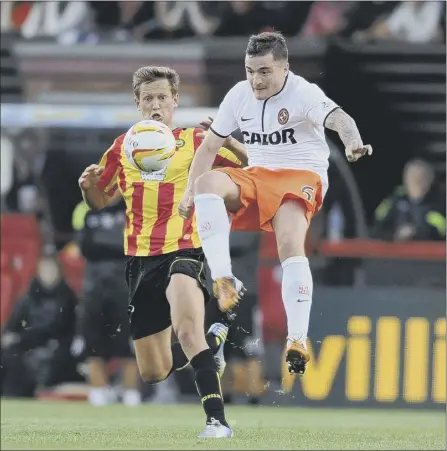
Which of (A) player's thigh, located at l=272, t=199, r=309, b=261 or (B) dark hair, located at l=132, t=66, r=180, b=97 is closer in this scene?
(A) player's thigh, located at l=272, t=199, r=309, b=261

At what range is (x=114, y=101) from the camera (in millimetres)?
16203

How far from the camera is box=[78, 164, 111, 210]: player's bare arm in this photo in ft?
31.6

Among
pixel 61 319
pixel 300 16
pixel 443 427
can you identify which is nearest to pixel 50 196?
pixel 61 319

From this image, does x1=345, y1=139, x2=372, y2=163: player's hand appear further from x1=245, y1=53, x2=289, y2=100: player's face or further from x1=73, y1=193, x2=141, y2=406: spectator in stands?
x1=73, y1=193, x2=141, y2=406: spectator in stands

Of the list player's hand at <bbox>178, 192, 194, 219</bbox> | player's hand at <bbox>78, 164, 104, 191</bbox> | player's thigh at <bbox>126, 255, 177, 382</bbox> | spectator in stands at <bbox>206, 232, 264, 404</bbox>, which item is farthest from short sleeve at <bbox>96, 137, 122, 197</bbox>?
spectator in stands at <bbox>206, 232, 264, 404</bbox>

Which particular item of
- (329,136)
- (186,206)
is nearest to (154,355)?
(186,206)

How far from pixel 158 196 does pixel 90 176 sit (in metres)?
0.53

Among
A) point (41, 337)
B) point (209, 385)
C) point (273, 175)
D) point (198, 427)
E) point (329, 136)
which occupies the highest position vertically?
point (329, 136)

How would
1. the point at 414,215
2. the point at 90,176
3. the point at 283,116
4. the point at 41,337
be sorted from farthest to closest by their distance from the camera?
1. the point at 414,215
2. the point at 41,337
3. the point at 90,176
4. the point at 283,116

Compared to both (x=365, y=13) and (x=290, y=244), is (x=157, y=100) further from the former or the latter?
(x=365, y=13)

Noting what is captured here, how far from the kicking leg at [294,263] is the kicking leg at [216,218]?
324mm

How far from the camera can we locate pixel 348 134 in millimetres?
8484

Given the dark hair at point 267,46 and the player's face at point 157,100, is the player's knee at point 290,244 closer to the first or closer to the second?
the dark hair at point 267,46

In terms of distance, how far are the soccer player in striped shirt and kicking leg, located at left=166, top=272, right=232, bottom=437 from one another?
0.17m
